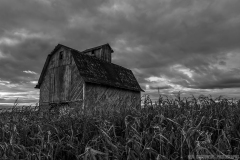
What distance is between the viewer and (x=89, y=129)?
4.48 meters

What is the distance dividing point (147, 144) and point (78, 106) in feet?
9.88

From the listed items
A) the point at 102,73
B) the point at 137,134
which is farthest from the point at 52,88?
the point at 137,134

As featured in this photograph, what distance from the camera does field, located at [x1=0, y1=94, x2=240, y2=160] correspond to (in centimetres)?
338

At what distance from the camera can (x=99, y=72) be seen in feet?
63.8

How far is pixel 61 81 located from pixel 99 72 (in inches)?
140

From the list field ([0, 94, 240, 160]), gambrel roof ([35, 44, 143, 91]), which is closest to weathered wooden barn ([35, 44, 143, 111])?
gambrel roof ([35, 44, 143, 91])

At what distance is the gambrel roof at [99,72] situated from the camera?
17931 mm

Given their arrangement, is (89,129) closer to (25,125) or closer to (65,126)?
(65,126)

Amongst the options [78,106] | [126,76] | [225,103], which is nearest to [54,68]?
[126,76]

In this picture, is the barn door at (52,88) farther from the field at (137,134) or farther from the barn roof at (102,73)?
the field at (137,134)

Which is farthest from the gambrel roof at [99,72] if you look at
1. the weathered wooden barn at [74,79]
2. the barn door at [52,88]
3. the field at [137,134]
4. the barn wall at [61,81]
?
the field at [137,134]

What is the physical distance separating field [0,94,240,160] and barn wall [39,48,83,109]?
37.6 feet

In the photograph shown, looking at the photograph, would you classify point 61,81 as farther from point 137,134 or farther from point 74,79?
point 137,134

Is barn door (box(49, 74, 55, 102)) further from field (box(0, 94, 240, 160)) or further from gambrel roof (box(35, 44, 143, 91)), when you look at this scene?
field (box(0, 94, 240, 160))
